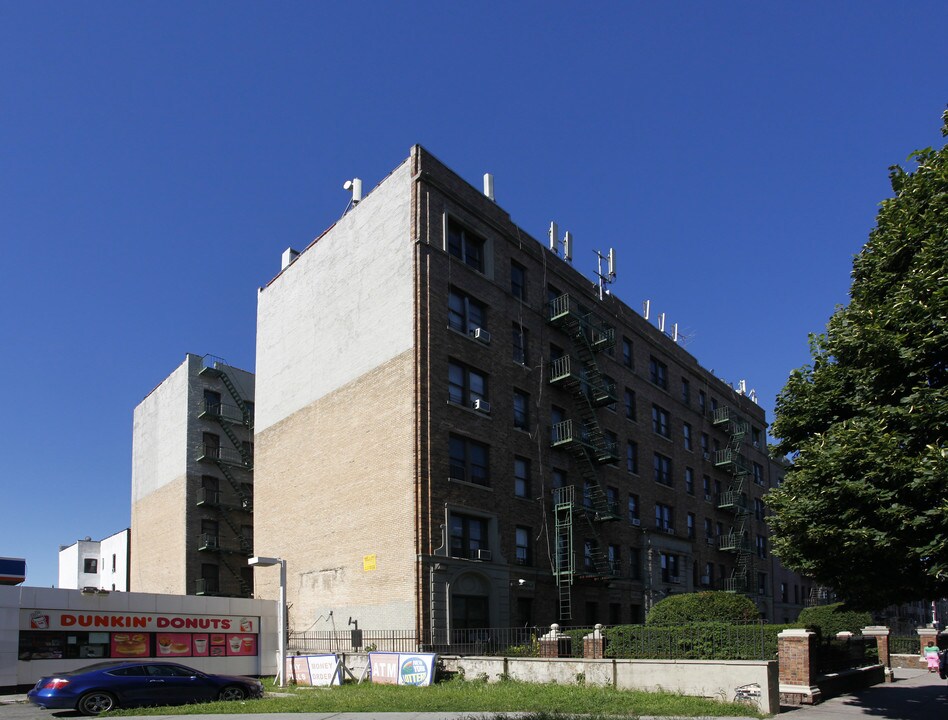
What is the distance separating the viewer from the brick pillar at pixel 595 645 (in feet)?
75.2

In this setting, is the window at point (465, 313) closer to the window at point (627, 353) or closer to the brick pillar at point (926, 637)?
the window at point (627, 353)

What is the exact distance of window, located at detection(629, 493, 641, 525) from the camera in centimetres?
4125

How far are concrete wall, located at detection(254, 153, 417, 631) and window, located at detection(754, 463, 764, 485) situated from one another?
36.2 meters

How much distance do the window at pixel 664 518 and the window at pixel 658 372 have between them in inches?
268

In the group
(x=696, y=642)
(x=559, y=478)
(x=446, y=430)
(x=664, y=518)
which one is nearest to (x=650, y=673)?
(x=696, y=642)

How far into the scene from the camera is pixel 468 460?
3144cm

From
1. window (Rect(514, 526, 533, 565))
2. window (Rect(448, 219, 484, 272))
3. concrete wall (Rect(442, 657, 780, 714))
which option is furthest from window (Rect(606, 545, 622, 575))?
window (Rect(448, 219, 484, 272))

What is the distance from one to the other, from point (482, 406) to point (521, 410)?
116 inches

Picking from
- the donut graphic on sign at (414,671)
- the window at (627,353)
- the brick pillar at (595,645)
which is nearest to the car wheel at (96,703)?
the donut graphic on sign at (414,671)

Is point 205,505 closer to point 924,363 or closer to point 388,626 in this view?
point 388,626

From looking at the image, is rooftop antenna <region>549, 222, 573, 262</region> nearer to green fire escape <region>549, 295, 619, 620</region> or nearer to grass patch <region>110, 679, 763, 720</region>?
green fire escape <region>549, 295, 619, 620</region>

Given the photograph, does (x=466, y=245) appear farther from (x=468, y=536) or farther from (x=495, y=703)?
(x=495, y=703)

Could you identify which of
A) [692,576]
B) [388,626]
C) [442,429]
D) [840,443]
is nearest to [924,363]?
[840,443]

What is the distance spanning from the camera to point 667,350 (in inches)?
1927
